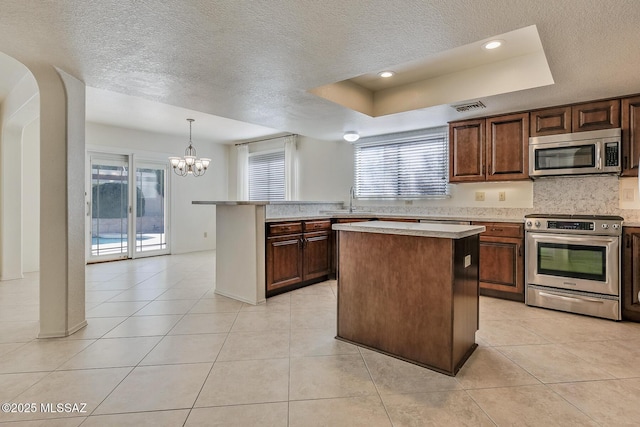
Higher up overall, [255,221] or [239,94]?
[239,94]

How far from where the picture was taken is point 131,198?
20.2 ft

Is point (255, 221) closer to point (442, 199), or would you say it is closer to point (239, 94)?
point (239, 94)

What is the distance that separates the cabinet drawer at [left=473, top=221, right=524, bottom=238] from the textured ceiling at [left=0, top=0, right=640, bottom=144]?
1334mm

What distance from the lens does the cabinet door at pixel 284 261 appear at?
11.8ft

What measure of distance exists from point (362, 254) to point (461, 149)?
2.45 meters

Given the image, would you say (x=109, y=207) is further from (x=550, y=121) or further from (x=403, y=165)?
(x=550, y=121)

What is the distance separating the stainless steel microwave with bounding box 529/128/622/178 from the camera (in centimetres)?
309

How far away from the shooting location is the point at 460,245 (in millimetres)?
2078

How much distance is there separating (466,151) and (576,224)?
1.42 meters

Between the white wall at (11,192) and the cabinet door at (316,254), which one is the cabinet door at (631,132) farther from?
the white wall at (11,192)

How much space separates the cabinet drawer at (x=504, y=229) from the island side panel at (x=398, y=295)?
1.94m

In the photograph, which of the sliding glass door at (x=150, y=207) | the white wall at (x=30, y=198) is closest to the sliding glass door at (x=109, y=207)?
the sliding glass door at (x=150, y=207)

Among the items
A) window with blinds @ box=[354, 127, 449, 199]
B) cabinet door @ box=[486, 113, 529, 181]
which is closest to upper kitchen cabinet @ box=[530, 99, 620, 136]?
cabinet door @ box=[486, 113, 529, 181]

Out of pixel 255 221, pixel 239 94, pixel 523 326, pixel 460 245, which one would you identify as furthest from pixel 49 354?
pixel 523 326
